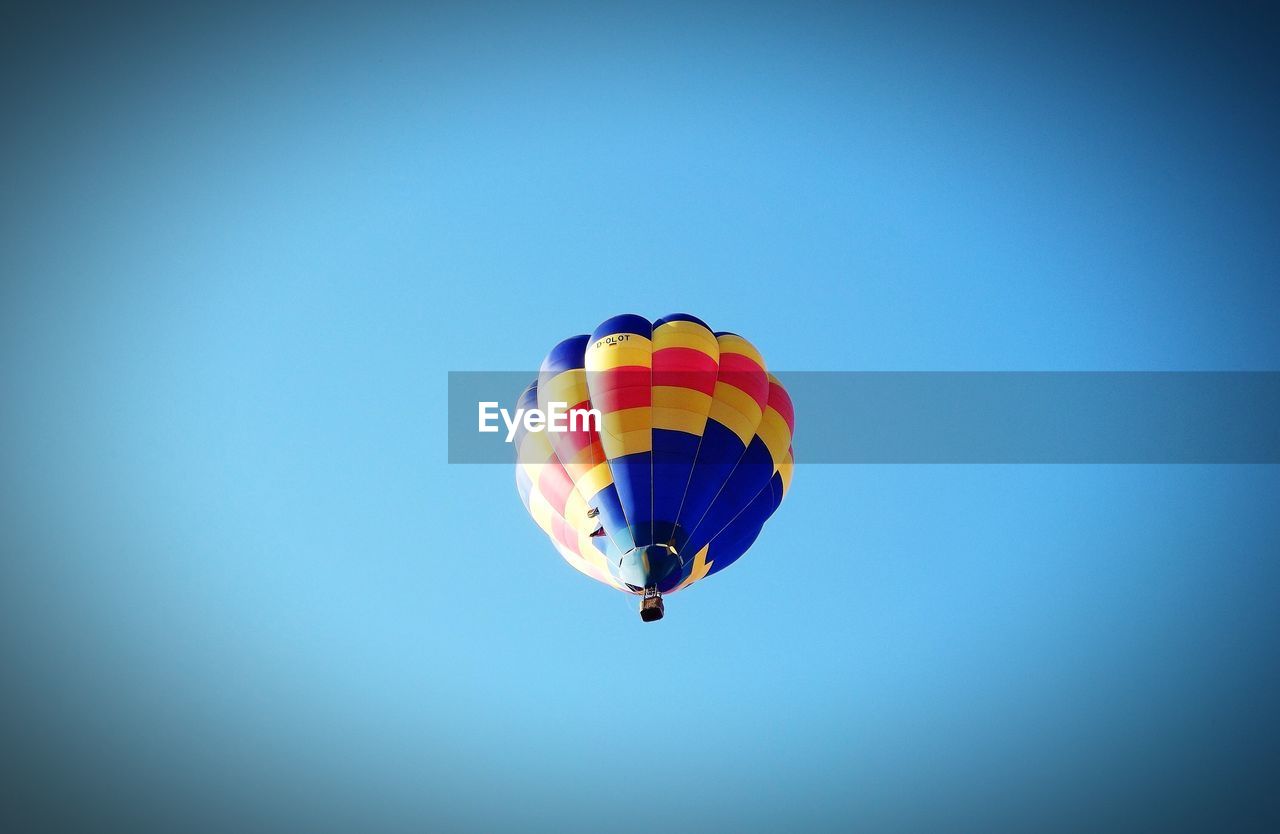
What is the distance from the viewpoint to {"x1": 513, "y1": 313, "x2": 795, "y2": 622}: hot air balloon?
7461 mm

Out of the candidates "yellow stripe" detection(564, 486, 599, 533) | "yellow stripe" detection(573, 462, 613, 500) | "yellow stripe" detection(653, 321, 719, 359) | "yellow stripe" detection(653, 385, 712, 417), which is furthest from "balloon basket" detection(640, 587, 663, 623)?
"yellow stripe" detection(653, 321, 719, 359)

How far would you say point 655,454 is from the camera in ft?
25.0

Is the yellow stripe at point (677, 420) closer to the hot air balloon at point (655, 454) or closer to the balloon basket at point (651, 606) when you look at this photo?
the hot air balloon at point (655, 454)

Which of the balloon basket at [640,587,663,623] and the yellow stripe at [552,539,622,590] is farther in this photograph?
the yellow stripe at [552,539,622,590]

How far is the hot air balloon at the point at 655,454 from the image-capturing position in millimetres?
7461

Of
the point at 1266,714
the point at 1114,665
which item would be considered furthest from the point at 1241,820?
the point at 1114,665

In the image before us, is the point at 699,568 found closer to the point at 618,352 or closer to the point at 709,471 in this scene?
the point at 709,471

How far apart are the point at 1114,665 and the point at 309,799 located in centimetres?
1531

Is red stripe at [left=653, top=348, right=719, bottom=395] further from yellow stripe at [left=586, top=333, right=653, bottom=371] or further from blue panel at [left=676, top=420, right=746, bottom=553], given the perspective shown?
blue panel at [left=676, top=420, right=746, bottom=553]

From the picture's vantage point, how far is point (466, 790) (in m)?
15.8

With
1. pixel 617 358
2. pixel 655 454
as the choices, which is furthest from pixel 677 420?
pixel 617 358

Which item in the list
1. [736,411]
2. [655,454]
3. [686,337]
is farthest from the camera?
[686,337]

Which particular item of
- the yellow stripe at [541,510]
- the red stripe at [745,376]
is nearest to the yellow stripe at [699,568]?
the yellow stripe at [541,510]

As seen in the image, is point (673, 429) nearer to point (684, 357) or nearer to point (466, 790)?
point (684, 357)
